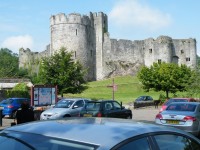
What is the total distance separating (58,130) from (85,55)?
6916 cm

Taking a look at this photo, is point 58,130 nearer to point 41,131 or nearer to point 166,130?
point 41,131

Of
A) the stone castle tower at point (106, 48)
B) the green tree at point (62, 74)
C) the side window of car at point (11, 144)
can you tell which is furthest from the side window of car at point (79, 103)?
the stone castle tower at point (106, 48)

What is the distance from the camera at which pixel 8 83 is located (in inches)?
2234

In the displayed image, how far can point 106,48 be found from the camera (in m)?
78.4

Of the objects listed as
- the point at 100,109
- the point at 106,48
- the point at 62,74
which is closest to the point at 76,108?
the point at 100,109

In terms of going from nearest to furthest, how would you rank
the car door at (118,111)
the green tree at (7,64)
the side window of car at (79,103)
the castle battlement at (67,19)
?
the car door at (118,111), the side window of car at (79,103), the castle battlement at (67,19), the green tree at (7,64)

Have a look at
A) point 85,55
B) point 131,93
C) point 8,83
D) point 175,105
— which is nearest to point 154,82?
point 131,93

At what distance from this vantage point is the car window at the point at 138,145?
3613 millimetres

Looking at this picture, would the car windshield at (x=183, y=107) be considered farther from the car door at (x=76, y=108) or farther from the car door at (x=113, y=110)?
the car door at (x=76, y=108)

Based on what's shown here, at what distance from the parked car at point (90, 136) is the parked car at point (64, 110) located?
15.8m

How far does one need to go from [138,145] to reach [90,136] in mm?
487

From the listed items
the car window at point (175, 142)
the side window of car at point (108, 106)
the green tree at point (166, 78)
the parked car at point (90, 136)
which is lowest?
the side window of car at point (108, 106)

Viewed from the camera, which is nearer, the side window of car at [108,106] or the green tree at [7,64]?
the side window of car at [108,106]

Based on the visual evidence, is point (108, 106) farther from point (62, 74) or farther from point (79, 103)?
point (62, 74)
